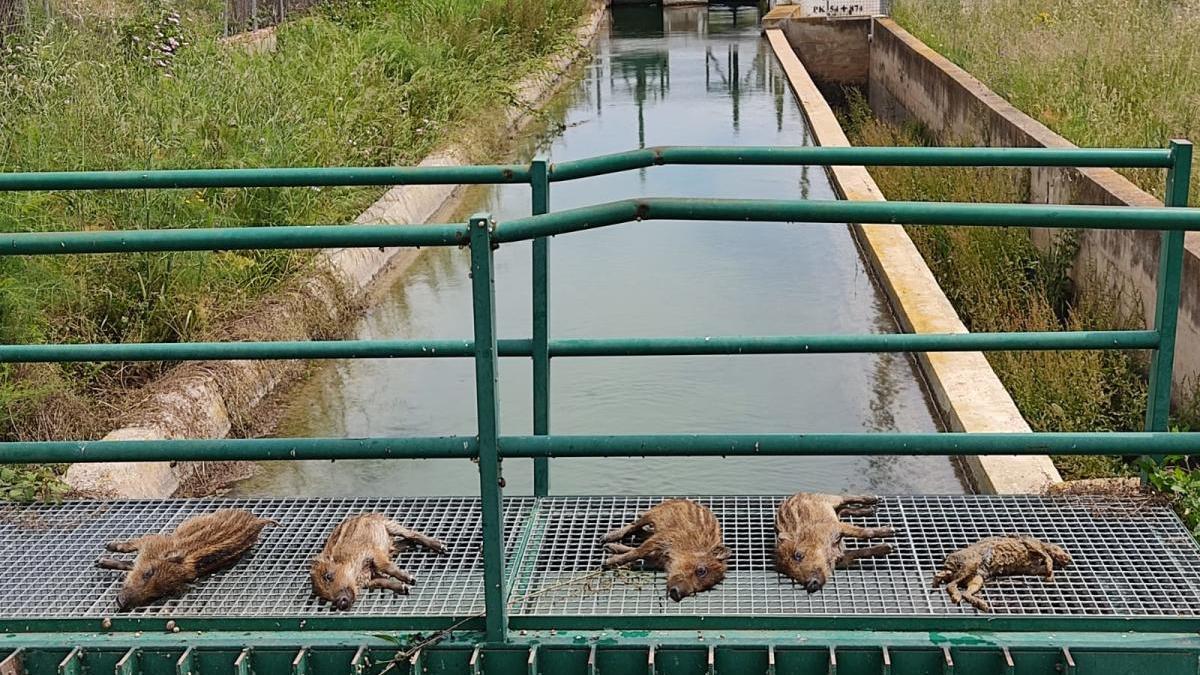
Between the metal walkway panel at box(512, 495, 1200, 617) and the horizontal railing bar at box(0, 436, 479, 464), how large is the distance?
1.77 ft

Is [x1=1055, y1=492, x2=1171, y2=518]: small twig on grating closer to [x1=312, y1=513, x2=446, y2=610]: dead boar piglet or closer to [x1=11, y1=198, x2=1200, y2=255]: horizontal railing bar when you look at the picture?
[x1=11, y1=198, x2=1200, y2=255]: horizontal railing bar

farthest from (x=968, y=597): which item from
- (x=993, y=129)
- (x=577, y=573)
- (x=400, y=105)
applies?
(x=400, y=105)

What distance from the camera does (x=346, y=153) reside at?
11.4 meters

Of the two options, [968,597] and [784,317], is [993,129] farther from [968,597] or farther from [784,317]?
[968,597]

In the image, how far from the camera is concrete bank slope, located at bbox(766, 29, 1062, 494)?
18.8 feet

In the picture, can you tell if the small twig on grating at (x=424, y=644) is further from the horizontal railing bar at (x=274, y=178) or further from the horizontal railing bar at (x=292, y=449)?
the horizontal railing bar at (x=274, y=178)

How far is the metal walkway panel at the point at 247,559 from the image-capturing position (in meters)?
3.77

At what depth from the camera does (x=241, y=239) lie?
353cm

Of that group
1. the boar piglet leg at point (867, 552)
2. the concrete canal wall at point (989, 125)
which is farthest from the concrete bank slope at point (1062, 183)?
the boar piglet leg at point (867, 552)

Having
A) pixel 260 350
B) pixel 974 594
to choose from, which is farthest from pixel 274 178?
pixel 974 594

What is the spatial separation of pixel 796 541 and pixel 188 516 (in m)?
1.91

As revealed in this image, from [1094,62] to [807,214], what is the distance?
33.9 feet

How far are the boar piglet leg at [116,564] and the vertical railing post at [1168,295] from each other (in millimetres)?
2964

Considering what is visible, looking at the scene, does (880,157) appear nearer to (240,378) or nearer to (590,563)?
(590,563)
